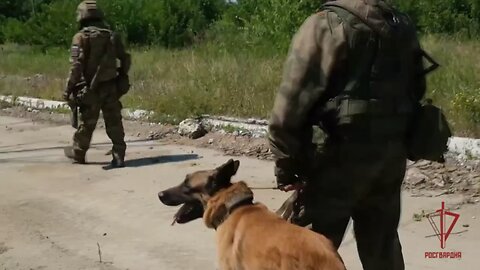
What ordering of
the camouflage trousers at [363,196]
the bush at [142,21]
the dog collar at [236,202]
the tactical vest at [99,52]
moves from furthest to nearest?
the bush at [142,21], the tactical vest at [99,52], the dog collar at [236,202], the camouflage trousers at [363,196]

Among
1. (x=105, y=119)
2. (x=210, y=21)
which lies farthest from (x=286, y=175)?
(x=210, y=21)

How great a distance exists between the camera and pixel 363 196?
3637mm

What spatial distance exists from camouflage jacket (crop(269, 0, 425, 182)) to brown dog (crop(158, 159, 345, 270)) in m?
0.39

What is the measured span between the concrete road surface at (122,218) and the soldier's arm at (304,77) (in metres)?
2.28

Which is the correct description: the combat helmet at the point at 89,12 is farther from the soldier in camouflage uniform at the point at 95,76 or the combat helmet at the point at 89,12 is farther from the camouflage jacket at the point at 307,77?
the camouflage jacket at the point at 307,77

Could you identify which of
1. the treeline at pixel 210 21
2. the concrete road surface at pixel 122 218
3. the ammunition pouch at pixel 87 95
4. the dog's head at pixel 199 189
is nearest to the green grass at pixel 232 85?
the concrete road surface at pixel 122 218

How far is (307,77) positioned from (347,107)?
0.22 m

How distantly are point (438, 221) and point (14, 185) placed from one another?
497 centimetres

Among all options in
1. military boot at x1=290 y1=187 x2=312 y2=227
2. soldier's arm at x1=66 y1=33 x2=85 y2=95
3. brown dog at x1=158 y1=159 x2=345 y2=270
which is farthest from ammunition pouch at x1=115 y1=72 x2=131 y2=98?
military boot at x1=290 y1=187 x2=312 y2=227

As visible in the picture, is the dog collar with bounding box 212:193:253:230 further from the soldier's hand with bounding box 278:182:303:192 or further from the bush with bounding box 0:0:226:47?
the bush with bounding box 0:0:226:47

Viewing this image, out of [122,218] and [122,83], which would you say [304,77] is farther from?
[122,83]

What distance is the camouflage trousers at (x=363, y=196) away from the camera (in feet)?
11.6

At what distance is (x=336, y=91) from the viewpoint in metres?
3.45

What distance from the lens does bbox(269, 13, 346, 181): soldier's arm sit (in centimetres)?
337
